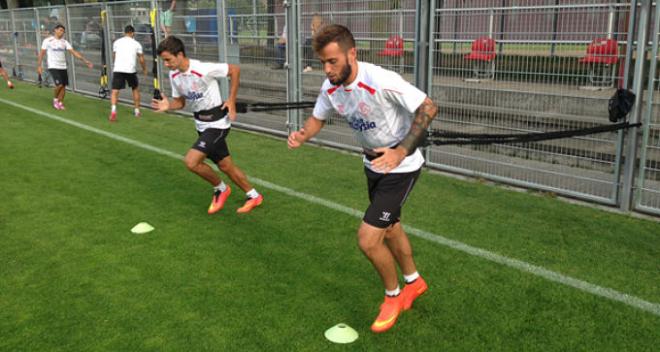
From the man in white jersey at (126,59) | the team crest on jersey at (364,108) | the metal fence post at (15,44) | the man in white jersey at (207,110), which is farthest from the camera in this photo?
the metal fence post at (15,44)

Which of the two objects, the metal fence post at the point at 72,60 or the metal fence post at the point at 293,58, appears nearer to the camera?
the metal fence post at the point at 293,58

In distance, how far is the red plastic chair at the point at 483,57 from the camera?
7541 millimetres

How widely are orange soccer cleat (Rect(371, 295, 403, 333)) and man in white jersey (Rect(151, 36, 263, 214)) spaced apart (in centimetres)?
291

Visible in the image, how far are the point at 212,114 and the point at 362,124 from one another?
3.02 meters

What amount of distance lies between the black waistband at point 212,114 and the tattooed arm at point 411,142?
3363mm

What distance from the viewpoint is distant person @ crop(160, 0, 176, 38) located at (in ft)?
44.5

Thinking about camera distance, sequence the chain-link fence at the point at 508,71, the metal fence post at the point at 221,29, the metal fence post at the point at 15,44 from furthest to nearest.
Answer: the metal fence post at the point at 15,44
the metal fence post at the point at 221,29
the chain-link fence at the point at 508,71

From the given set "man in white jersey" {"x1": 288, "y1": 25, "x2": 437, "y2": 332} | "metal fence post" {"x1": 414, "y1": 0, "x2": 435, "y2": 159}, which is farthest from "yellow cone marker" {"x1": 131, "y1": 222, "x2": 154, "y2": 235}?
"metal fence post" {"x1": 414, "y1": 0, "x2": 435, "y2": 159}

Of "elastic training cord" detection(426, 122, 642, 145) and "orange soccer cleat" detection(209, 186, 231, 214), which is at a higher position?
"elastic training cord" detection(426, 122, 642, 145)

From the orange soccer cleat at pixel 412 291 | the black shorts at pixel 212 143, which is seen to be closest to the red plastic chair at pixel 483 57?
the black shorts at pixel 212 143

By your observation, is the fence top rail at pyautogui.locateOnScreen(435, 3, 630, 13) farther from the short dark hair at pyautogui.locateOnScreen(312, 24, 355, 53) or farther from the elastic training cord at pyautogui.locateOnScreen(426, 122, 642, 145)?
the short dark hair at pyautogui.locateOnScreen(312, 24, 355, 53)

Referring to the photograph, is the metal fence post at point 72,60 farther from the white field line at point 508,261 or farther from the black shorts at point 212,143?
the black shorts at point 212,143

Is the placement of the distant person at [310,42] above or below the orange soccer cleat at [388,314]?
above

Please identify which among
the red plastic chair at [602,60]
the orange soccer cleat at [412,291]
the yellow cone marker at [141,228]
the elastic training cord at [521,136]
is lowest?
the yellow cone marker at [141,228]
